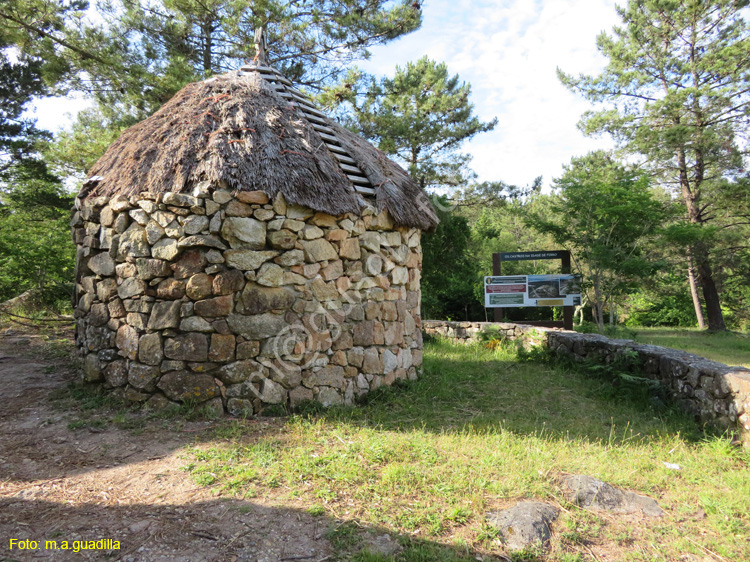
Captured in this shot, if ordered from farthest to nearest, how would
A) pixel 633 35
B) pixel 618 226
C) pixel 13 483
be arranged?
pixel 633 35 < pixel 618 226 < pixel 13 483

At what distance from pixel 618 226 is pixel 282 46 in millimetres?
9084

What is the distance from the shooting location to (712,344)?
11344 millimetres

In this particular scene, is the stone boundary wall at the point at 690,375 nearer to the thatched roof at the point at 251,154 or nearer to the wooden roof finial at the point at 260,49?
the thatched roof at the point at 251,154

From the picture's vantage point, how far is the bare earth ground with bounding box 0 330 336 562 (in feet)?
8.47

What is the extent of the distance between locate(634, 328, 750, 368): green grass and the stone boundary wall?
346 centimetres

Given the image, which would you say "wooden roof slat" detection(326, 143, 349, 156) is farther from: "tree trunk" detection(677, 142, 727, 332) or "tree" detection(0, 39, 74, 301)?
"tree trunk" detection(677, 142, 727, 332)

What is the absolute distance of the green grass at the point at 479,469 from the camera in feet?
9.24

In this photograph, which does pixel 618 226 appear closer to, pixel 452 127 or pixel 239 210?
pixel 452 127

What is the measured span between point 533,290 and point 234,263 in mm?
7593

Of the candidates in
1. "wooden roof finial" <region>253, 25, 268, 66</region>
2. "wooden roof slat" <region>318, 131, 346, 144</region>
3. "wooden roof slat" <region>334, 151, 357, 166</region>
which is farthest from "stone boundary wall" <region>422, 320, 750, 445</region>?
"wooden roof finial" <region>253, 25, 268, 66</region>

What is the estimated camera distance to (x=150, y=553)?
8.26ft

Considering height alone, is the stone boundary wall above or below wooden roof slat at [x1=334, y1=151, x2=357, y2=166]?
below

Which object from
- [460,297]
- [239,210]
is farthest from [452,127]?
[239,210]

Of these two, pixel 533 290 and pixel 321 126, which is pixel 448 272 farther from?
pixel 321 126
